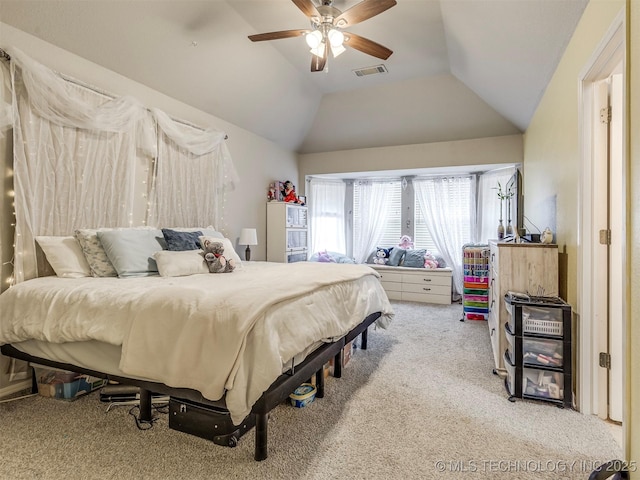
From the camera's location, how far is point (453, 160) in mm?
5211

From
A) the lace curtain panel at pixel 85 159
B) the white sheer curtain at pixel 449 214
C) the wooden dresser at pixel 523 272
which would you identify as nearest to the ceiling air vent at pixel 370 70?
the lace curtain panel at pixel 85 159

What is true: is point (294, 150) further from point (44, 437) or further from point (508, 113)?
point (44, 437)

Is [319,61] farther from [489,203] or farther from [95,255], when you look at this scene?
[489,203]

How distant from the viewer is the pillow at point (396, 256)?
19.5ft

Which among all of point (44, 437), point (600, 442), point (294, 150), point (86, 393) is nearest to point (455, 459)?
point (600, 442)

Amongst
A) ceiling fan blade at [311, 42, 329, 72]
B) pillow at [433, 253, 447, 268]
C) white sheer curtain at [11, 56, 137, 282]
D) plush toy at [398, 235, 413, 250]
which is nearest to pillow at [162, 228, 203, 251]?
white sheer curtain at [11, 56, 137, 282]

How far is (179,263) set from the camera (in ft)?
8.80

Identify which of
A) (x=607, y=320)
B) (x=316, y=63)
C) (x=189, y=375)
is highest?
(x=316, y=63)

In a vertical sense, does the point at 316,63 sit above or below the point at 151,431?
above

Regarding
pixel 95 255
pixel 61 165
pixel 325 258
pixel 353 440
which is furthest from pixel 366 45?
pixel 325 258

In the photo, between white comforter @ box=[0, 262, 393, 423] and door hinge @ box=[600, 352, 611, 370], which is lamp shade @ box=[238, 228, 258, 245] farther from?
door hinge @ box=[600, 352, 611, 370]

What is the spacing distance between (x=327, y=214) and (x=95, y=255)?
443 cm

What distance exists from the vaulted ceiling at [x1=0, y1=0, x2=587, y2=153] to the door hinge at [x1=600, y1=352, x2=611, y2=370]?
209cm

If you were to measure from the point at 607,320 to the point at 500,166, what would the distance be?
3.63 m
